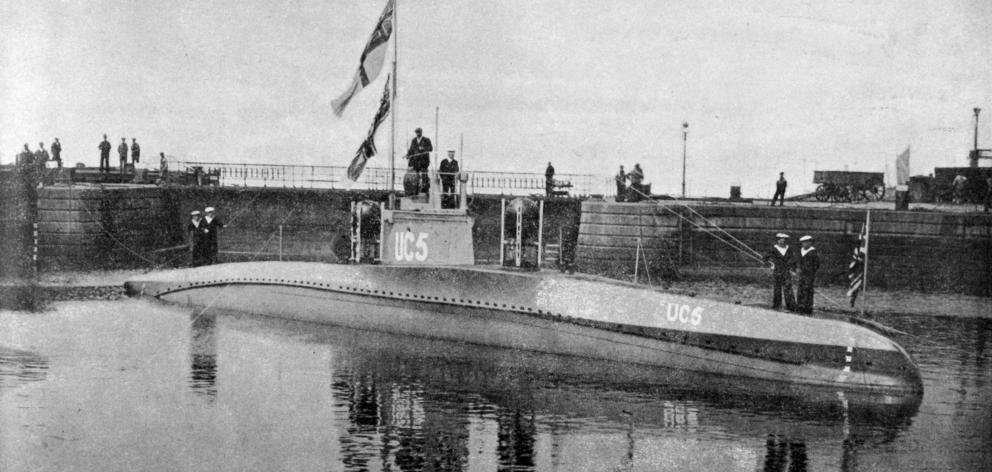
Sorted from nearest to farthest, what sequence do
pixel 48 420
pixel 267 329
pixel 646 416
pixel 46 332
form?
pixel 48 420 → pixel 646 416 → pixel 46 332 → pixel 267 329

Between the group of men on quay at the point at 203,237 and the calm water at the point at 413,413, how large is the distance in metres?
5.75

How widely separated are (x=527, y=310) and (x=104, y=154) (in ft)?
99.3

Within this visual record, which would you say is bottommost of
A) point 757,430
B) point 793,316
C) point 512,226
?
point 757,430

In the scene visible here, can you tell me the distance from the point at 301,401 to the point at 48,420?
3126 millimetres

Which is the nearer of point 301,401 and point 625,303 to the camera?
point 301,401

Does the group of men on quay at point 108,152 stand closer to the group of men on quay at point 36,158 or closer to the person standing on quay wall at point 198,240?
the group of men on quay at point 36,158

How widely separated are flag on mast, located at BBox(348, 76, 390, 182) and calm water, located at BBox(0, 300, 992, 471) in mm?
3514

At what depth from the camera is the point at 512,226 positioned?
62.3 feet

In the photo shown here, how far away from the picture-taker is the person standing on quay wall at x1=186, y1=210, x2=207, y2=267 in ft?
79.9

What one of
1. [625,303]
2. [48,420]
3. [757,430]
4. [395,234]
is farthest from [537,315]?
[48,420]

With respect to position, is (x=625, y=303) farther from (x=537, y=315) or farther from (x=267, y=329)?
(x=267, y=329)

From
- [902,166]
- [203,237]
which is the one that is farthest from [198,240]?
[902,166]

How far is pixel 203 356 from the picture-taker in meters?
16.7

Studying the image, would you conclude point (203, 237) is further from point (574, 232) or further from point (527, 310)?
point (574, 232)
